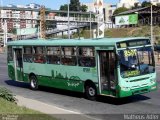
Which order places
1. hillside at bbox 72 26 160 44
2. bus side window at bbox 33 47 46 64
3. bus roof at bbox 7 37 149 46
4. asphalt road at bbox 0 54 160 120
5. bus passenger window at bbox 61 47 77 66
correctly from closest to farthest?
asphalt road at bbox 0 54 160 120
bus roof at bbox 7 37 149 46
bus passenger window at bbox 61 47 77 66
bus side window at bbox 33 47 46 64
hillside at bbox 72 26 160 44

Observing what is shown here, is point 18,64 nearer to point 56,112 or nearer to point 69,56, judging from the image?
point 69,56

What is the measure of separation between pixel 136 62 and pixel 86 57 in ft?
7.46

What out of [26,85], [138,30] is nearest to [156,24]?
[138,30]

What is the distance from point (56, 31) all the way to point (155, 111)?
112 metres

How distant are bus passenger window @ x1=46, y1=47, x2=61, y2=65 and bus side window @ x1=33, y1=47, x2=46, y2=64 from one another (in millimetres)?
449

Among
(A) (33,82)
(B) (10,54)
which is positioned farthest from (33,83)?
(B) (10,54)

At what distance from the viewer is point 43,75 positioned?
2016 centimetres

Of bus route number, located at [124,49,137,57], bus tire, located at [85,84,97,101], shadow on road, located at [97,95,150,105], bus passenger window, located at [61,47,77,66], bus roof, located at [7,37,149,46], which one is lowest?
shadow on road, located at [97,95,150,105]

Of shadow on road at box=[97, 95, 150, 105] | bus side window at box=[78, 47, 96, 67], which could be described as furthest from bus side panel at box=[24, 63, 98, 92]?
shadow on road at box=[97, 95, 150, 105]

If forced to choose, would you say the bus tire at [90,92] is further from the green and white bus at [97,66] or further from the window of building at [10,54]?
the window of building at [10,54]

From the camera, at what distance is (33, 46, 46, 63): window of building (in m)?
20.0

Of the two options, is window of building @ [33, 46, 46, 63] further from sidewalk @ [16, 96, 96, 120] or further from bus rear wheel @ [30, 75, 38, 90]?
sidewalk @ [16, 96, 96, 120]

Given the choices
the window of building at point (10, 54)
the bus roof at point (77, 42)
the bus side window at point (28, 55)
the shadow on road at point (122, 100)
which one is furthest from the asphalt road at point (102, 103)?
the window of building at point (10, 54)

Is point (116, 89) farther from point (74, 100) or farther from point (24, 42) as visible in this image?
point (24, 42)
